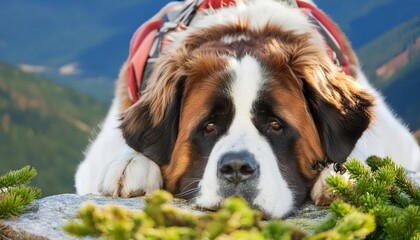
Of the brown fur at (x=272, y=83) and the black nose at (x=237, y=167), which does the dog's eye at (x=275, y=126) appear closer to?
the brown fur at (x=272, y=83)

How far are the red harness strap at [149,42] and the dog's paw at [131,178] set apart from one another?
0.80 metres

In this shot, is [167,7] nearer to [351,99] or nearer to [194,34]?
[194,34]

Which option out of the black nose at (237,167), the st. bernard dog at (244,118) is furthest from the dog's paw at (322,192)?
the black nose at (237,167)

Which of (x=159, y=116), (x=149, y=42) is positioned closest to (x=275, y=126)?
(x=159, y=116)

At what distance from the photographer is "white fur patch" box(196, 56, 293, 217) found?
309cm

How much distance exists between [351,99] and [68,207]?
5.17 ft

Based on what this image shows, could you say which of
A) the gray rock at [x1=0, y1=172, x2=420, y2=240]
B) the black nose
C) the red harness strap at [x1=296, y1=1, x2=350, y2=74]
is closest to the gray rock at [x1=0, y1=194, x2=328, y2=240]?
the gray rock at [x1=0, y1=172, x2=420, y2=240]

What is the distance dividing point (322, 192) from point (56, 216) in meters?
1.26

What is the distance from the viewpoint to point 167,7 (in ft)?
18.4

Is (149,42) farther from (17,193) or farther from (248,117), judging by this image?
(17,193)

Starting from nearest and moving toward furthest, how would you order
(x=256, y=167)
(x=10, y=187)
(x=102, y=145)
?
(x=10, y=187) < (x=256, y=167) < (x=102, y=145)

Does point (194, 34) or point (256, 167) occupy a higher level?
point (194, 34)

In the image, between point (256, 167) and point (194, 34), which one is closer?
point (256, 167)

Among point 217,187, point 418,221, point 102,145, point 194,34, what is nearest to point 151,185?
point 217,187
